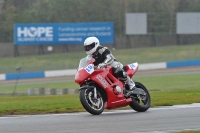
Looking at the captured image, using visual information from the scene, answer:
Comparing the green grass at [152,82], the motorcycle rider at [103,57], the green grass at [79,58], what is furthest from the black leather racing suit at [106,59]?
the green grass at [79,58]

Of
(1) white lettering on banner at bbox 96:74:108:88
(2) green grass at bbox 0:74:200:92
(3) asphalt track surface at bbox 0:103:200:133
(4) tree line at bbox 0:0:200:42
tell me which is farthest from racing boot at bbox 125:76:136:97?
(4) tree line at bbox 0:0:200:42

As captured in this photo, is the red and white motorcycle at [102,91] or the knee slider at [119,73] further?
the knee slider at [119,73]

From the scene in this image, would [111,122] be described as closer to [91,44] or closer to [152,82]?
[91,44]

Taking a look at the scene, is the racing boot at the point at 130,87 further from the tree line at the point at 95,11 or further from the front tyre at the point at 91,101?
the tree line at the point at 95,11

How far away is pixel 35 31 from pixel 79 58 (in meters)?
5.61

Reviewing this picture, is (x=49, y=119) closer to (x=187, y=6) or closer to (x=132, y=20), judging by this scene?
(x=132, y=20)

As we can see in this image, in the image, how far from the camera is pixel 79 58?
171ft

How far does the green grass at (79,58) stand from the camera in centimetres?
4897

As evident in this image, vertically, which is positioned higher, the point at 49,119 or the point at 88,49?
the point at 88,49

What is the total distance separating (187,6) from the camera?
191 feet

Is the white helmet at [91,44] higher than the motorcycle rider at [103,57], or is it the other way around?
the white helmet at [91,44]

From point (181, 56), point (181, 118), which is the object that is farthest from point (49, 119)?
point (181, 56)

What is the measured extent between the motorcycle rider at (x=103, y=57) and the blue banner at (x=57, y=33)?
142 feet

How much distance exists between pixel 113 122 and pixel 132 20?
46.6 meters
